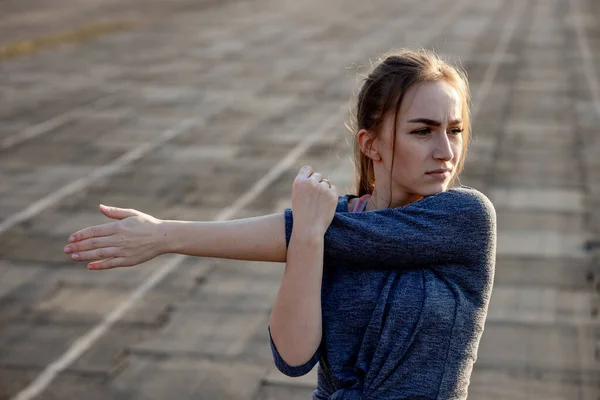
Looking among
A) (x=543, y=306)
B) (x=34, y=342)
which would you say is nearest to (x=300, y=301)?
(x=34, y=342)

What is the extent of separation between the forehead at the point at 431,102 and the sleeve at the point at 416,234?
0.62ft

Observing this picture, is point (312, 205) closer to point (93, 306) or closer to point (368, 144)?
point (368, 144)

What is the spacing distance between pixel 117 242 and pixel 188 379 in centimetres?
509

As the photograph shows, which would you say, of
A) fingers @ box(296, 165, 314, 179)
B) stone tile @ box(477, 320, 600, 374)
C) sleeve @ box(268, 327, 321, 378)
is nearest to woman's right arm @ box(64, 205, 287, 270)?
fingers @ box(296, 165, 314, 179)

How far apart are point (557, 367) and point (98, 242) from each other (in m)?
5.72

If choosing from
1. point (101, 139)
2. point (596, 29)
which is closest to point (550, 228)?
point (101, 139)

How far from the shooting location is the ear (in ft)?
8.08

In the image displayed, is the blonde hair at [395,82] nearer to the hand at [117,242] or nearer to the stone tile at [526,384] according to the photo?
the hand at [117,242]

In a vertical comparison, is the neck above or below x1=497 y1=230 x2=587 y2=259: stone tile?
above

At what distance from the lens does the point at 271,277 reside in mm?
9203

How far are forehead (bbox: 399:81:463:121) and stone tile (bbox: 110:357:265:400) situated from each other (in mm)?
4769

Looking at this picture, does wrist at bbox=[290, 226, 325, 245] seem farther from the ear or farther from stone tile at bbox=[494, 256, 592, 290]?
stone tile at bbox=[494, 256, 592, 290]

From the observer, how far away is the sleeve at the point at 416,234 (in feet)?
7.48

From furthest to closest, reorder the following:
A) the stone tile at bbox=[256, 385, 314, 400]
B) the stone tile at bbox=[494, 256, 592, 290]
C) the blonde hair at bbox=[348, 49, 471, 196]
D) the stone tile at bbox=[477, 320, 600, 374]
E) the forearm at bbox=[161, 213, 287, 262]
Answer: the stone tile at bbox=[494, 256, 592, 290]
the stone tile at bbox=[477, 320, 600, 374]
the stone tile at bbox=[256, 385, 314, 400]
the blonde hair at bbox=[348, 49, 471, 196]
the forearm at bbox=[161, 213, 287, 262]
